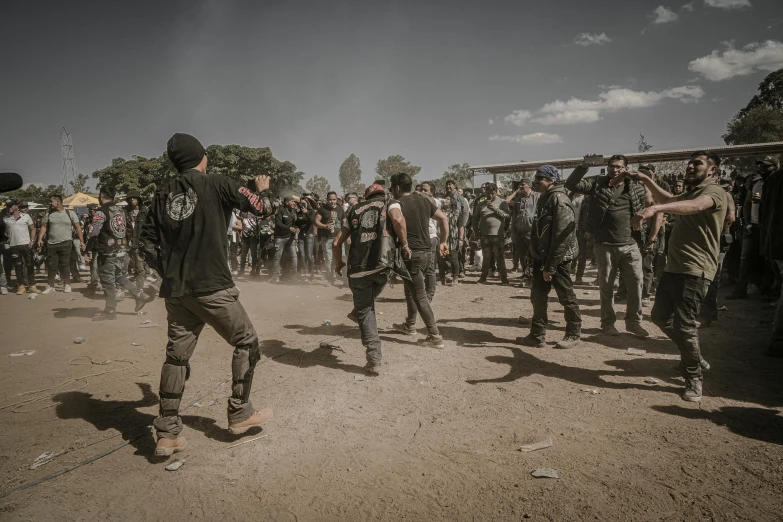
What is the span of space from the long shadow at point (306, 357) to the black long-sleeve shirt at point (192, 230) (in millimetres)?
2141

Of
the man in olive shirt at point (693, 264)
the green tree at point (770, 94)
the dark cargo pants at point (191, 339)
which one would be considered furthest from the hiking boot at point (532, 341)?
the green tree at point (770, 94)

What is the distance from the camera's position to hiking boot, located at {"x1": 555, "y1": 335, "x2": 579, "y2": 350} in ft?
17.1

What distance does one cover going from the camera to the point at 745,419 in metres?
3.38

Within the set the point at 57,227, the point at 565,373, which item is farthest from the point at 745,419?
the point at 57,227

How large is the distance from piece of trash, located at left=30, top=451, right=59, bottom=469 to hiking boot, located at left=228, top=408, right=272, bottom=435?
1.29 meters

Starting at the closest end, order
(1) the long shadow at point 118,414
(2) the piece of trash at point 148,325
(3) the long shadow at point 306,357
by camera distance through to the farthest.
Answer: (1) the long shadow at point 118,414, (3) the long shadow at point 306,357, (2) the piece of trash at point 148,325

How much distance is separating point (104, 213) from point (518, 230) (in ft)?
27.5

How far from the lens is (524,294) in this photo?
28.4 feet

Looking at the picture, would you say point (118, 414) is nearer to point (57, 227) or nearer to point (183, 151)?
point (183, 151)

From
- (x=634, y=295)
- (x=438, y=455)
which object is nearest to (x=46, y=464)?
(x=438, y=455)

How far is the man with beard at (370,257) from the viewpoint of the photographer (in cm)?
444

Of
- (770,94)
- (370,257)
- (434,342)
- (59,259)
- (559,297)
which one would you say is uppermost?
(770,94)

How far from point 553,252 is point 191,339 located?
398cm

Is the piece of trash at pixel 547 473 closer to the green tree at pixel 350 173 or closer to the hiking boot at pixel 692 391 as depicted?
the hiking boot at pixel 692 391
